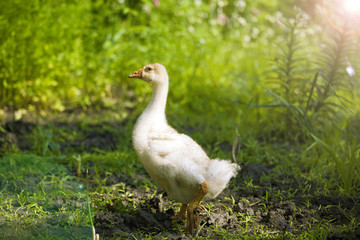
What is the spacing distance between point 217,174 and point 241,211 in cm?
49

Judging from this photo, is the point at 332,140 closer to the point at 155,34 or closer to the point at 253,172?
the point at 253,172

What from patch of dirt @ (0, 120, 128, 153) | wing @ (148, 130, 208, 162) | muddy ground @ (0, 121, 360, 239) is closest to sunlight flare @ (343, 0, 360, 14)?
muddy ground @ (0, 121, 360, 239)

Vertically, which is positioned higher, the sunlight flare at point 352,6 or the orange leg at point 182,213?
the sunlight flare at point 352,6

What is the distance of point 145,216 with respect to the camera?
2.66 metres

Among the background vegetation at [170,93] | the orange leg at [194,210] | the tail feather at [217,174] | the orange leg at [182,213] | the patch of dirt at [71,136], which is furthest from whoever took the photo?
the patch of dirt at [71,136]

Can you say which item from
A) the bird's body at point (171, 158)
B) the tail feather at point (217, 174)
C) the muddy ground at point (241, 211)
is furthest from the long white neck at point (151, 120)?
the muddy ground at point (241, 211)

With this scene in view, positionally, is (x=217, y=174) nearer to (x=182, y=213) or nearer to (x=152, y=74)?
(x=182, y=213)

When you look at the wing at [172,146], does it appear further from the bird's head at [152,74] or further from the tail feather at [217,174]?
the bird's head at [152,74]

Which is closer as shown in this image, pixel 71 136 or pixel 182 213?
pixel 182 213

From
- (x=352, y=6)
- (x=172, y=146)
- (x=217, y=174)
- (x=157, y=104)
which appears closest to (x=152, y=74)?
(x=157, y=104)

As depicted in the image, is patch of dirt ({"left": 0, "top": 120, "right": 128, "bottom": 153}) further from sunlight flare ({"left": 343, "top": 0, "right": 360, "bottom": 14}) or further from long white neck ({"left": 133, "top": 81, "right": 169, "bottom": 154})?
sunlight flare ({"left": 343, "top": 0, "right": 360, "bottom": 14})

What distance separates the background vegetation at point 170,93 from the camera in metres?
3.69

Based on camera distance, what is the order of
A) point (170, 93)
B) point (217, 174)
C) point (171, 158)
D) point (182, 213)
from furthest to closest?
point (170, 93)
point (182, 213)
point (217, 174)
point (171, 158)

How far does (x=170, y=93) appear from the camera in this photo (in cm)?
583
